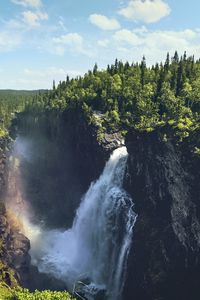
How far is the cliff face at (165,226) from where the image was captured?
253 ft

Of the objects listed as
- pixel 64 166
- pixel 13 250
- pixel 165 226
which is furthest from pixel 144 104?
pixel 13 250

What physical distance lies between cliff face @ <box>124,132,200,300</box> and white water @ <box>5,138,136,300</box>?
3.25 meters

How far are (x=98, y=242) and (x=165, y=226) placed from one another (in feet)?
70.2

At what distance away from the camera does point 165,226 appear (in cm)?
8000

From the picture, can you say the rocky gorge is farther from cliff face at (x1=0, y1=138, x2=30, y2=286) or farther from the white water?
the white water

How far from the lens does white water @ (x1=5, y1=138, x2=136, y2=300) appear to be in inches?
3447

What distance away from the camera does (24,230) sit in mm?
117000

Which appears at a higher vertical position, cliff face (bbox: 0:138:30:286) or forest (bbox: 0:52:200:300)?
forest (bbox: 0:52:200:300)

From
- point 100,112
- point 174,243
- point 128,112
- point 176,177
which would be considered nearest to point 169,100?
point 128,112

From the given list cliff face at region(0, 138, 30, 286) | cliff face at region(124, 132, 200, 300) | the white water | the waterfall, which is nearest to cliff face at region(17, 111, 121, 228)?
the white water

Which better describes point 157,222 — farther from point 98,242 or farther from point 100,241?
point 98,242

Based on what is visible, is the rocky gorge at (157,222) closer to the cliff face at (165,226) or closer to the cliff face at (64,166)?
the cliff face at (165,226)

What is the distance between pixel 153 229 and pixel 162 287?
34.0 feet

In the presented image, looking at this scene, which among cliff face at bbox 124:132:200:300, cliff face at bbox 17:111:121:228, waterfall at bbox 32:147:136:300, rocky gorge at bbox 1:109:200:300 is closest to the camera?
cliff face at bbox 124:132:200:300
